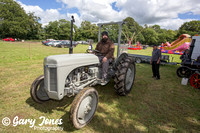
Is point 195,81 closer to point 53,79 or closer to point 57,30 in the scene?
point 53,79

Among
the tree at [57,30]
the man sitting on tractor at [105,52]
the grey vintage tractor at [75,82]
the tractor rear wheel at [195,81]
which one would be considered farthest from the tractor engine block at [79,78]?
the tree at [57,30]

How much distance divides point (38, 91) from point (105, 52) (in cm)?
210

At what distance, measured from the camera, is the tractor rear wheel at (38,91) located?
2.66 m

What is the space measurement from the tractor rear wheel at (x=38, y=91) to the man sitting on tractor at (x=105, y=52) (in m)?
1.60

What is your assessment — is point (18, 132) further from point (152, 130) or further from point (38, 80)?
point (152, 130)

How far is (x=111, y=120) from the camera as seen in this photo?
97.9 inches

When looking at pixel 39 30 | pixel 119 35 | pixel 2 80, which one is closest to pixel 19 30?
pixel 39 30

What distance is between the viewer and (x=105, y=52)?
3371 mm

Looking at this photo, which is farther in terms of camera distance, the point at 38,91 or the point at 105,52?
the point at 105,52

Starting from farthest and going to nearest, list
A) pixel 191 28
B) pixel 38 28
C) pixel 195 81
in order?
pixel 38 28, pixel 191 28, pixel 195 81

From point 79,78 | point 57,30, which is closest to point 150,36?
point 57,30

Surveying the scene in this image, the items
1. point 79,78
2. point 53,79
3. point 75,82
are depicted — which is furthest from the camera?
point 79,78

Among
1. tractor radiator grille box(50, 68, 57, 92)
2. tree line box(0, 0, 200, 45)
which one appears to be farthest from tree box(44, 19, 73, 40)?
tractor radiator grille box(50, 68, 57, 92)

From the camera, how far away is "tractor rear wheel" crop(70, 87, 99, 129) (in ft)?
6.36
